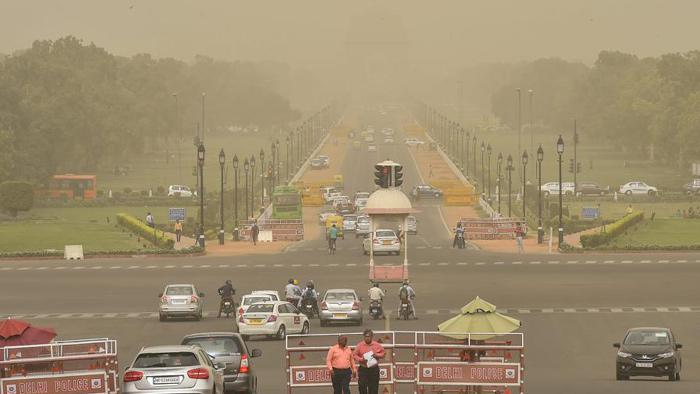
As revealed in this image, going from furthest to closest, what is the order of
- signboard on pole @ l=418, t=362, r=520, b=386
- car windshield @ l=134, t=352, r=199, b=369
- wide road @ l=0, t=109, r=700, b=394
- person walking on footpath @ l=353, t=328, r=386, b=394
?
1. wide road @ l=0, t=109, r=700, b=394
2. signboard on pole @ l=418, t=362, r=520, b=386
3. person walking on footpath @ l=353, t=328, r=386, b=394
4. car windshield @ l=134, t=352, r=199, b=369

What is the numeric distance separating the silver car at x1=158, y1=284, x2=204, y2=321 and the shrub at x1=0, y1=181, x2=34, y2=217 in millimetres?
59323

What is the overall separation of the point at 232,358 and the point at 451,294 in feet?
98.9

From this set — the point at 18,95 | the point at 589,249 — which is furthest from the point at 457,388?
the point at 18,95

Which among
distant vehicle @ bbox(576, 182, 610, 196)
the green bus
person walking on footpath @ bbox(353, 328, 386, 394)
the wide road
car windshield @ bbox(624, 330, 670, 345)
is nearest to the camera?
person walking on footpath @ bbox(353, 328, 386, 394)

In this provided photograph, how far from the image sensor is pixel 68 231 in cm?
10094

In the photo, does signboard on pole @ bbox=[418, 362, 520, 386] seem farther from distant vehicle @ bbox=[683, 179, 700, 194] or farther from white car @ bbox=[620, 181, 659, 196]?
white car @ bbox=[620, 181, 659, 196]

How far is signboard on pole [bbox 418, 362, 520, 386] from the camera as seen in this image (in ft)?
96.8

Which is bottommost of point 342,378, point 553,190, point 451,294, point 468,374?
point 451,294

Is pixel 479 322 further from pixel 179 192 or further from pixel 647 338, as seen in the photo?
pixel 179 192

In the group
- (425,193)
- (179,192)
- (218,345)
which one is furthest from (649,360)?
(179,192)

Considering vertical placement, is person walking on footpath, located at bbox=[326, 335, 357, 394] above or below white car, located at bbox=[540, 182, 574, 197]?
above

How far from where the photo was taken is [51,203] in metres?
132

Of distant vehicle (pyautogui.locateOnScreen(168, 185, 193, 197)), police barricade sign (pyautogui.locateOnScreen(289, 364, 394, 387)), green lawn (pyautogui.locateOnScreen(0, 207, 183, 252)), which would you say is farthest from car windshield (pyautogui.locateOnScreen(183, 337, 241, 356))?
distant vehicle (pyautogui.locateOnScreen(168, 185, 193, 197))

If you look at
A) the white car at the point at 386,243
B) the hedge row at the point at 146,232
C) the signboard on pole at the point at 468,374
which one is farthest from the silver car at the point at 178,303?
the hedge row at the point at 146,232
